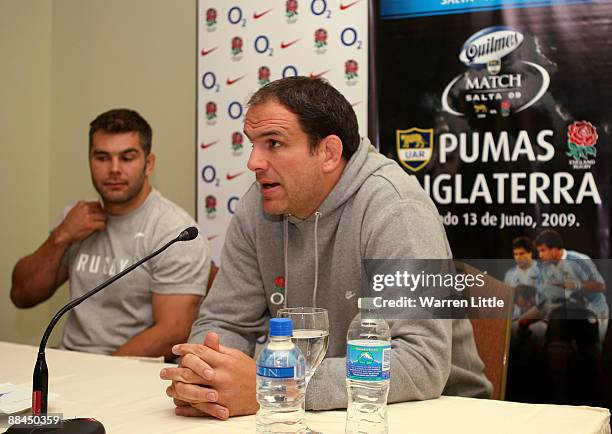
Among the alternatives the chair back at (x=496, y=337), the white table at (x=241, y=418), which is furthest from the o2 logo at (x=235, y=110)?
the white table at (x=241, y=418)

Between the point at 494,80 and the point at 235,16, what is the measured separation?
1.18 m

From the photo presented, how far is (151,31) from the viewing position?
3.41 m

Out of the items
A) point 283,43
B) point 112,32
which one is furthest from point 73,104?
point 283,43

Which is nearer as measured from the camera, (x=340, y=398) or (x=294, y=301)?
(x=340, y=398)

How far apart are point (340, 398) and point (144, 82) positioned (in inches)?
96.7

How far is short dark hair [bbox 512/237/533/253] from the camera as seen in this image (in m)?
2.68

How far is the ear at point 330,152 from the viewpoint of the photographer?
6.16 ft

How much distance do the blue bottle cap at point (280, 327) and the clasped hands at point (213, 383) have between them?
0.25 metres

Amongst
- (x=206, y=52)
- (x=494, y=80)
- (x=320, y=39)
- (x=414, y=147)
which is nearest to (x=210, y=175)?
(x=206, y=52)

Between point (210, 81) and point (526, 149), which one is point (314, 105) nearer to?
point (526, 149)

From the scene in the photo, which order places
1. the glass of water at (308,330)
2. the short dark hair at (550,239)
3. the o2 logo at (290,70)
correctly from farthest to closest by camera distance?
the o2 logo at (290,70) → the short dark hair at (550,239) → the glass of water at (308,330)

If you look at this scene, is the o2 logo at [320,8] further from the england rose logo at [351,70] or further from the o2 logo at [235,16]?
the o2 logo at [235,16]

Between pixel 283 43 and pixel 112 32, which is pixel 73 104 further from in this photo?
pixel 283 43

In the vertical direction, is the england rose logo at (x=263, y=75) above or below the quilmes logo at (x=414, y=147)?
above
